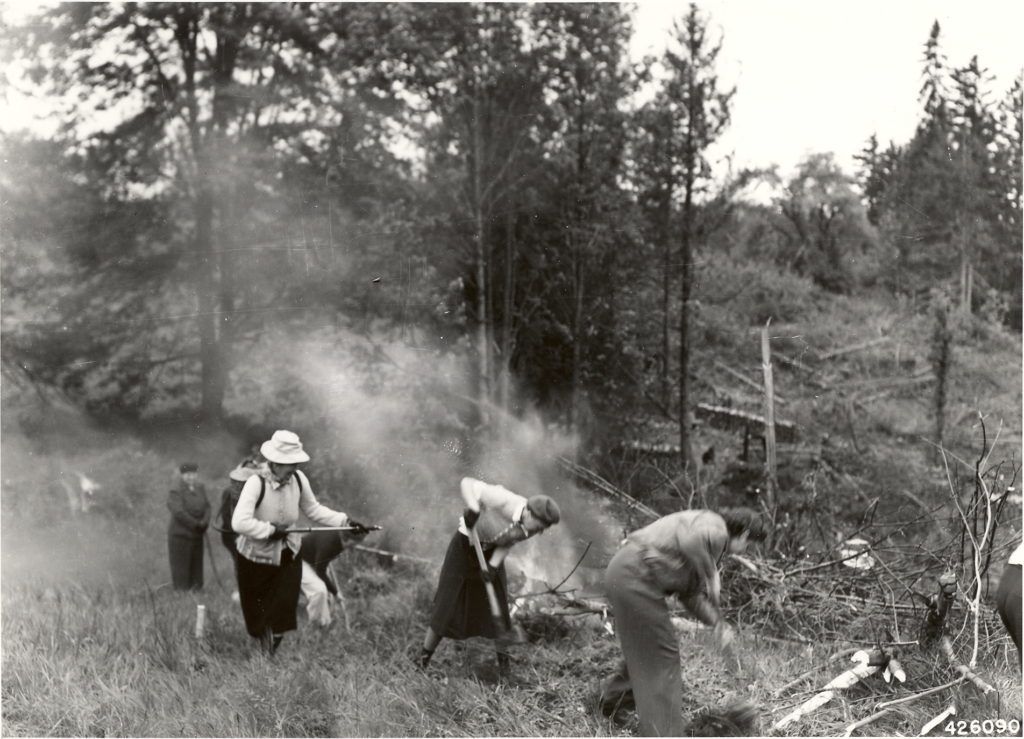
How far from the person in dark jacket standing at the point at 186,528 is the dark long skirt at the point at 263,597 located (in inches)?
108

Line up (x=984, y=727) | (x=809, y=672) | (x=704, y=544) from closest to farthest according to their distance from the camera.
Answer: (x=704, y=544) < (x=984, y=727) < (x=809, y=672)

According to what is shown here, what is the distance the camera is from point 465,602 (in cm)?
545

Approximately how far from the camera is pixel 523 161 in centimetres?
1042

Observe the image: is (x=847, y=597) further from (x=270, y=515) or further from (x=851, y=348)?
(x=851, y=348)

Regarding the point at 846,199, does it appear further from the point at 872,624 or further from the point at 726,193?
the point at 872,624

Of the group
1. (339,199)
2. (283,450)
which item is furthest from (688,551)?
(339,199)

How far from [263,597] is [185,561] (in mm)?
3081

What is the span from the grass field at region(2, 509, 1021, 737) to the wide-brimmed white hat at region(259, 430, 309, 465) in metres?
1.39

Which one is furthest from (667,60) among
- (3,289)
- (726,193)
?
(3,289)

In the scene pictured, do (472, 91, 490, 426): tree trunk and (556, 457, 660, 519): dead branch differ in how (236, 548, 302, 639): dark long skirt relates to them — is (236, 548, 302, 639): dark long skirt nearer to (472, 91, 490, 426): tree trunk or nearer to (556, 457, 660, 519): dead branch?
(556, 457, 660, 519): dead branch

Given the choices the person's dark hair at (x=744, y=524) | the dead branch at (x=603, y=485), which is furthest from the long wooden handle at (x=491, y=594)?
the dead branch at (x=603, y=485)

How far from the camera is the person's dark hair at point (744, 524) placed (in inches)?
167

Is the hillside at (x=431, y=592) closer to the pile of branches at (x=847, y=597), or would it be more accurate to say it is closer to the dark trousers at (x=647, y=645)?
the pile of branches at (x=847, y=597)

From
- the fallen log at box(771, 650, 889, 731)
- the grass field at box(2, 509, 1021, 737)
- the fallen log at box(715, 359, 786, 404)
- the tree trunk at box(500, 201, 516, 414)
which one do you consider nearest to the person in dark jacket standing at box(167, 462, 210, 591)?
the grass field at box(2, 509, 1021, 737)
